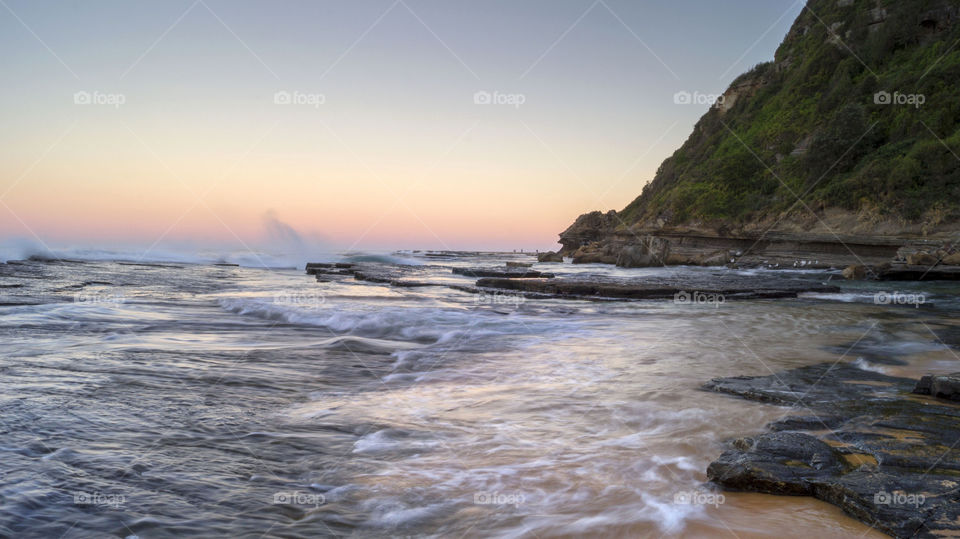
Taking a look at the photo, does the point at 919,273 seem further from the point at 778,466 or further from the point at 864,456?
the point at 778,466

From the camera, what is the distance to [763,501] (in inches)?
115

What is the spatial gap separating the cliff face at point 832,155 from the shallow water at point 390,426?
30.8m

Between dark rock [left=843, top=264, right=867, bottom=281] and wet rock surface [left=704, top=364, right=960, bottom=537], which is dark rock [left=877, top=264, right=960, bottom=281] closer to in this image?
dark rock [left=843, top=264, right=867, bottom=281]

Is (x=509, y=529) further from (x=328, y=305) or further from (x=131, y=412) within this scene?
(x=328, y=305)

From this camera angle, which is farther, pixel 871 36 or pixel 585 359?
pixel 871 36

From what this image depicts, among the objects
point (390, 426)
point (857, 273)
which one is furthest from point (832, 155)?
point (390, 426)

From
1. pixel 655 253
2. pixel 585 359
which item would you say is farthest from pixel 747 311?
pixel 655 253

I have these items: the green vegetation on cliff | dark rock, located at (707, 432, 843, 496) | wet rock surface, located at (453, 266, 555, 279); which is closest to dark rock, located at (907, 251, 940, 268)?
the green vegetation on cliff

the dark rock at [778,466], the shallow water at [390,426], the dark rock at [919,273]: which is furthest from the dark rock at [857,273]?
the dark rock at [778,466]

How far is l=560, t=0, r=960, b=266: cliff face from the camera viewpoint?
110 feet

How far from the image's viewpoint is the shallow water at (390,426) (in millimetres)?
2752

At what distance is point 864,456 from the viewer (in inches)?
131

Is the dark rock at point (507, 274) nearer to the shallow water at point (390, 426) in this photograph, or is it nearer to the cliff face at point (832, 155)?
the shallow water at point (390, 426)

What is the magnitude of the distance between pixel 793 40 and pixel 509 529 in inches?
3015
